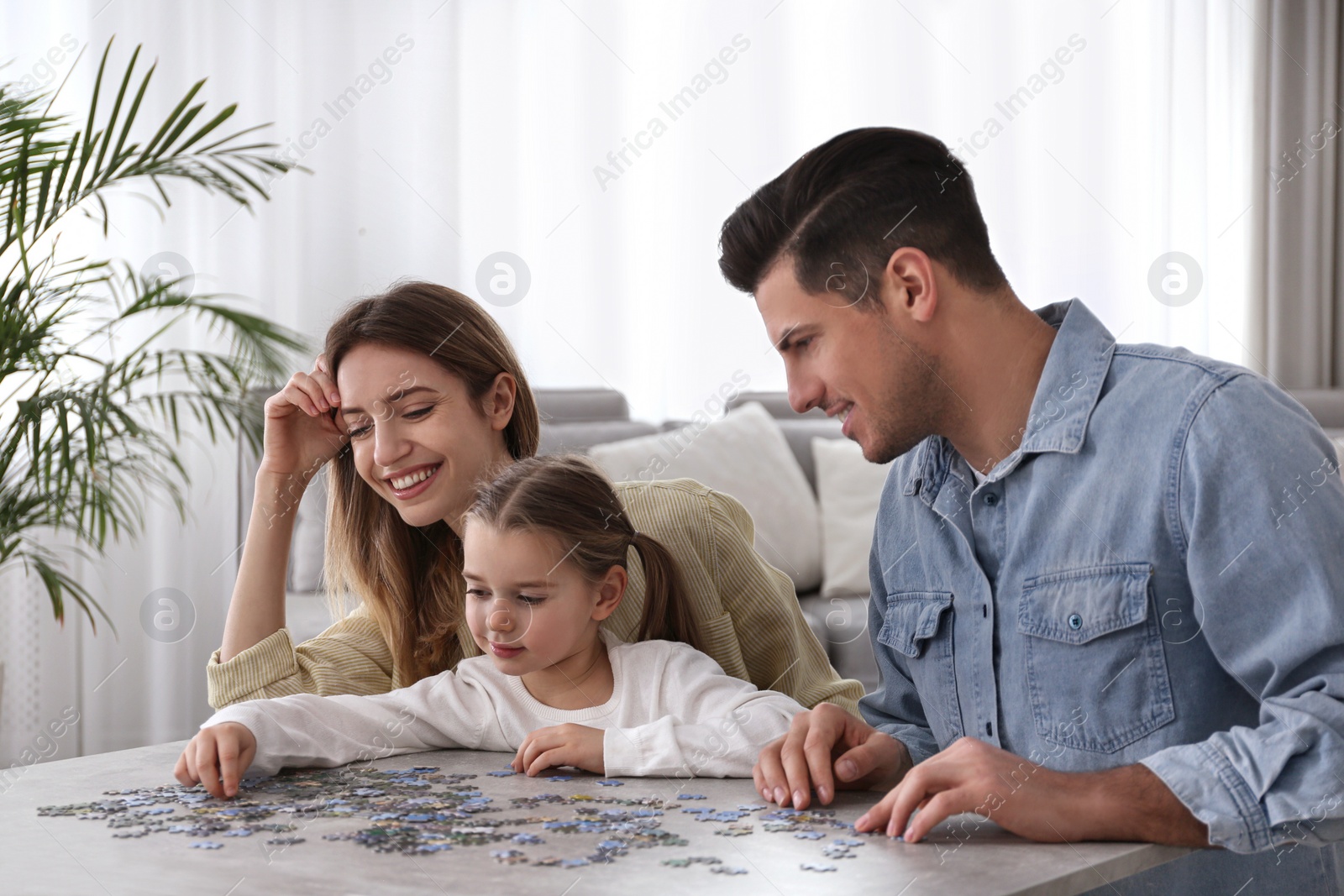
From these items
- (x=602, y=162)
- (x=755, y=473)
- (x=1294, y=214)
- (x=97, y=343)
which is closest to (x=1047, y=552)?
(x=755, y=473)

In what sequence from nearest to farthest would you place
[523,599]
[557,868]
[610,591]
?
[557,868]
[523,599]
[610,591]

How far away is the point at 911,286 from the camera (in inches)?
63.7

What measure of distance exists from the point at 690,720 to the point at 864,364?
0.51 m

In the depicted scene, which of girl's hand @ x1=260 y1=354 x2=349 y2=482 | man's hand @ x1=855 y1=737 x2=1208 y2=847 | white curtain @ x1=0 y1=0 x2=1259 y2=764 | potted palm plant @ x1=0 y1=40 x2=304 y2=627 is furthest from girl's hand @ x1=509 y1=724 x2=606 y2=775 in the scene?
white curtain @ x1=0 y1=0 x2=1259 y2=764

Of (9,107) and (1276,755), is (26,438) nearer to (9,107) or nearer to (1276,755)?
(9,107)

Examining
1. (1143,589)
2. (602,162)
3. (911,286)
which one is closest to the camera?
(1143,589)

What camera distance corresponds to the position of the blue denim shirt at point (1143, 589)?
1.25 metres

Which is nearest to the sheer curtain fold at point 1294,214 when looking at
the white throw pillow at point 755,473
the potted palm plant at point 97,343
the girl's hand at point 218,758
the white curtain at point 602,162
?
the white curtain at point 602,162

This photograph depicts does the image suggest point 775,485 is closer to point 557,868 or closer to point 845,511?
point 845,511

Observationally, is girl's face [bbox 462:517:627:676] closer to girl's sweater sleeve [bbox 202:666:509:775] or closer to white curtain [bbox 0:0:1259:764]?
girl's sweater sleeve [bbox 202:666:509:775]

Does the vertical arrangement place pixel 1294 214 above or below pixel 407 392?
above

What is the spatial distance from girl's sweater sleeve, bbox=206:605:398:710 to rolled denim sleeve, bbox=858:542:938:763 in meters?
0.76

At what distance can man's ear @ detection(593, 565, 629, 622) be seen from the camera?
1814 mm

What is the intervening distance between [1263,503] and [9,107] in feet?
9.80
